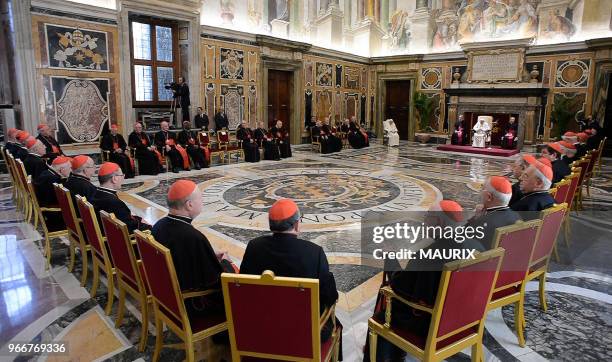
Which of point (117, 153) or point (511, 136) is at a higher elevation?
point (511, 136)

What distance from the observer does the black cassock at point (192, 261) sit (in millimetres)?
2137

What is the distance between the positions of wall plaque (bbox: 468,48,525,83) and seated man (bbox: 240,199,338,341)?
13.3 m

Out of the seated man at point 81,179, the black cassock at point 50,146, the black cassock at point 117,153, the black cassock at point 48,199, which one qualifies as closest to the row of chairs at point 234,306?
the seated man at point 81,179

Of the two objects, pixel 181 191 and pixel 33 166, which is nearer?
pixel 181 191

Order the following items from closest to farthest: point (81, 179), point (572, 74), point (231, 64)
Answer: point (81, 179), point (231, 64), point (572, 74)

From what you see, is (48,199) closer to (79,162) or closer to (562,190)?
(79,162)

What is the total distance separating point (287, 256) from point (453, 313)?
2.78ft

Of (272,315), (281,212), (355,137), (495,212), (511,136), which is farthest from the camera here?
(355,137)

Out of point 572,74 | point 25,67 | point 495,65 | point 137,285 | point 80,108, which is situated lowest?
point 137,285

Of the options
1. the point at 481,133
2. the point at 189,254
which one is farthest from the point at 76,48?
the point at 481,133

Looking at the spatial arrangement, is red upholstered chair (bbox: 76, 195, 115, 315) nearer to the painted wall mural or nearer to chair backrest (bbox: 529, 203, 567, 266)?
chair backrest (bbox: 529, 203, 567, 266)

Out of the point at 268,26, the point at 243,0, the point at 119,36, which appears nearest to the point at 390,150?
the point at 268,26

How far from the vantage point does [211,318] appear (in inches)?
86.7

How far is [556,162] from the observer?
15.7 ft
